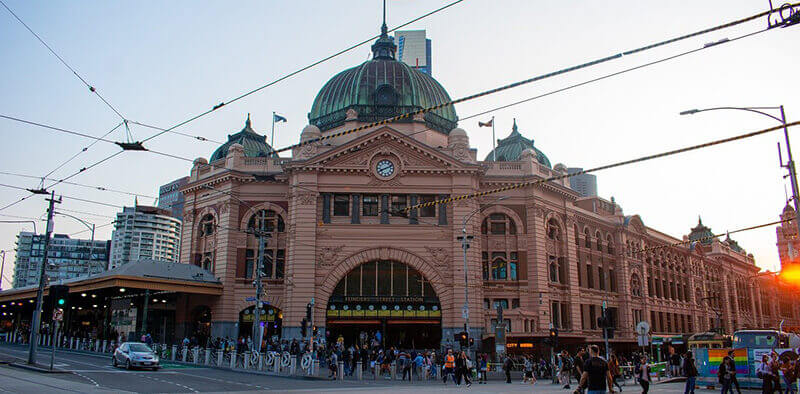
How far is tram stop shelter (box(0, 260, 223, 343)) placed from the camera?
48062mm

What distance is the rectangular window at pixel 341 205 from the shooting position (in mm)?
51062

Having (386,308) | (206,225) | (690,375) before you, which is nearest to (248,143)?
(206,225)

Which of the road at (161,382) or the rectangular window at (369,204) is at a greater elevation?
the rectangular window at (369,204)

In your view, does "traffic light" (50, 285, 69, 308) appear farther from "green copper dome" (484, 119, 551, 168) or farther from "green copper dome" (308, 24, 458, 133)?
"green copper dome" (484, 119, 551, 168)

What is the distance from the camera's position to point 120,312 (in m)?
61.5

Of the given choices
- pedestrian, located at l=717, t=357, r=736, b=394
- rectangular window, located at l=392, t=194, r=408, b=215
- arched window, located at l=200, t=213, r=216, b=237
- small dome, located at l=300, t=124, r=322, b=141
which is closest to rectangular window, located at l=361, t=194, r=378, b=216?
rectangular window, located at l=392, t=194, r=408, b=215

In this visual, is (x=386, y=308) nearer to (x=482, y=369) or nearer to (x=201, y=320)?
(x=482, y=369)

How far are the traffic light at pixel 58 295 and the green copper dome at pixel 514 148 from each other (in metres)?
42.2

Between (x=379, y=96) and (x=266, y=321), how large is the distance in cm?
2137

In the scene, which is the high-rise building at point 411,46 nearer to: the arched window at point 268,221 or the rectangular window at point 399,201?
the arched window at point 268,221

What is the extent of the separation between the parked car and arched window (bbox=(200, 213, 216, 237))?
22.7m

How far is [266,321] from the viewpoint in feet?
170

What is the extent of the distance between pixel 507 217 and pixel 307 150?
1734 cm

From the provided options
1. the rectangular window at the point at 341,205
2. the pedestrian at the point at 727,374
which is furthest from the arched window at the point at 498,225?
the pedestrian at the point at 727,374
